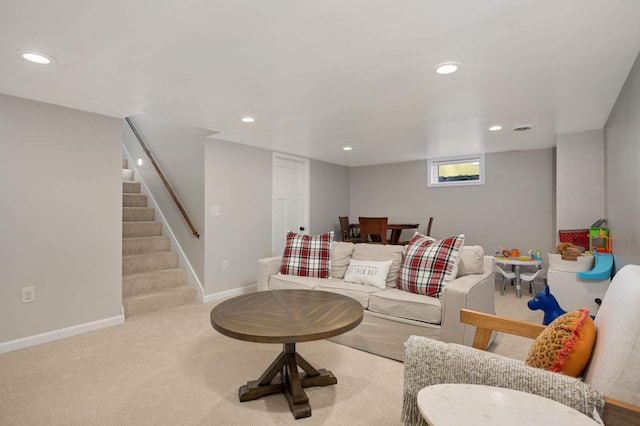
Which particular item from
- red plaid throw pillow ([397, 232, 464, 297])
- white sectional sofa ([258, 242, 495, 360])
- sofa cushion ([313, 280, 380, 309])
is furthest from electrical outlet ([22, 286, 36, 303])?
red plaid throw pillow ([397, 232, 464, 297])

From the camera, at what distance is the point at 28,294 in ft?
9.18

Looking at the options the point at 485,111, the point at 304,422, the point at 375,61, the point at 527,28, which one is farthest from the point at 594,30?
the point at 304,422

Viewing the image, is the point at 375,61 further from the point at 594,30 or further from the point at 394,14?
the point at 594,30

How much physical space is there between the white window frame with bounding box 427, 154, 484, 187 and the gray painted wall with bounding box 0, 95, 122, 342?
477 cm

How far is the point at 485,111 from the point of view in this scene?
3.13 m

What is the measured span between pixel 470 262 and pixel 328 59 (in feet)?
6.57

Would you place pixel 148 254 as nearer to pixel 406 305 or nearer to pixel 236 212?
pixel 236 212

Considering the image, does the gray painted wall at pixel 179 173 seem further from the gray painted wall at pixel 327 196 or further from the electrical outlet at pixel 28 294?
the gray painted wall at pixel 327 196

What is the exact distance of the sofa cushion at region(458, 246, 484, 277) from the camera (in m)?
2.79

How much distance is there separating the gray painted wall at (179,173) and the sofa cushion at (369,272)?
6.77ft

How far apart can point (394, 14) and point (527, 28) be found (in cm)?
73

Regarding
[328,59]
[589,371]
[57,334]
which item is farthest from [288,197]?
[589,371]

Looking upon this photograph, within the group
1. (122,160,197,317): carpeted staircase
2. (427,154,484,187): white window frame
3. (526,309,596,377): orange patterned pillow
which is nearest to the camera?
(526,309,596,377): orange patterned pillow

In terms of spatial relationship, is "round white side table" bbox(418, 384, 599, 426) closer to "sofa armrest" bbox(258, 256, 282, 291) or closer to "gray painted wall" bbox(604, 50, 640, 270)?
"gray painted wall" bbox(604, 50, 640, 270)
